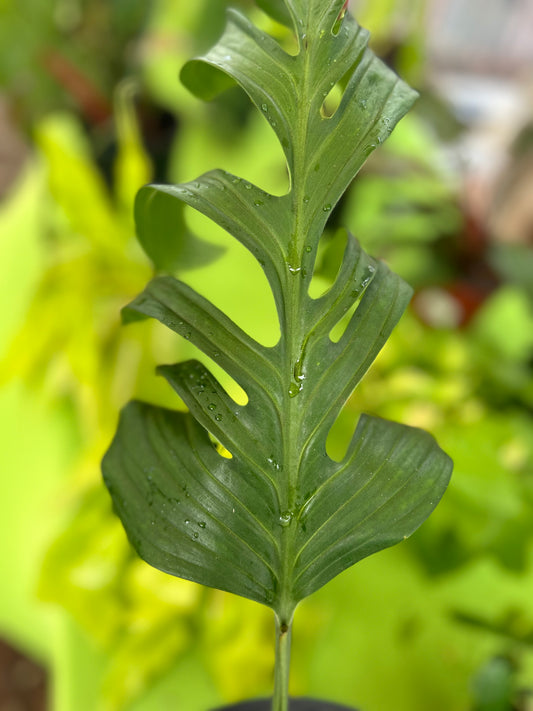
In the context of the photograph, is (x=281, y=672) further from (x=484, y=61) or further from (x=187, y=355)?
(x=484, y=61)

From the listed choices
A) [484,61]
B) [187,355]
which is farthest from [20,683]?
[484,61]

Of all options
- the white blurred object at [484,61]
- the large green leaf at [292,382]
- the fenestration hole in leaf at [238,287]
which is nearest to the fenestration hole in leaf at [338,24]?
the large green leaf at [292,382]

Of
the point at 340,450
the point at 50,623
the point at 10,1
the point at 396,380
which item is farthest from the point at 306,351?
the point at 10,1

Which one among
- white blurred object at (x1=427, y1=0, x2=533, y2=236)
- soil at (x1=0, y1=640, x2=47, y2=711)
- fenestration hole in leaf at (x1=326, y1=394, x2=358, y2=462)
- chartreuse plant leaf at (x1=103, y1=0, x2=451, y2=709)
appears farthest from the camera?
white blurred object at (x1=427, y1=0, x2=533, y2=236)

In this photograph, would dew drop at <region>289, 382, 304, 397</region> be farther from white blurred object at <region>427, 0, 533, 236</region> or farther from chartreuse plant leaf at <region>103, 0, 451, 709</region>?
white blurred object at <region>427, 0, 533, 236</region>

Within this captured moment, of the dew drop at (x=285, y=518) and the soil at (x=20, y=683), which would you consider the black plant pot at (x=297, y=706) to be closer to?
the dew drop at (x=285, y=518)

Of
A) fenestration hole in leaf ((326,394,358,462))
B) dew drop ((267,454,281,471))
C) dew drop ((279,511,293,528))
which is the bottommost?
fenestration hole in leaf ((326,394,358,462))

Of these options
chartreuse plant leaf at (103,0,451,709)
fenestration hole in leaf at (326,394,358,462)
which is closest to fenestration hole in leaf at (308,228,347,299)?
chartreuse plant leaf at (103,0,451,709)
